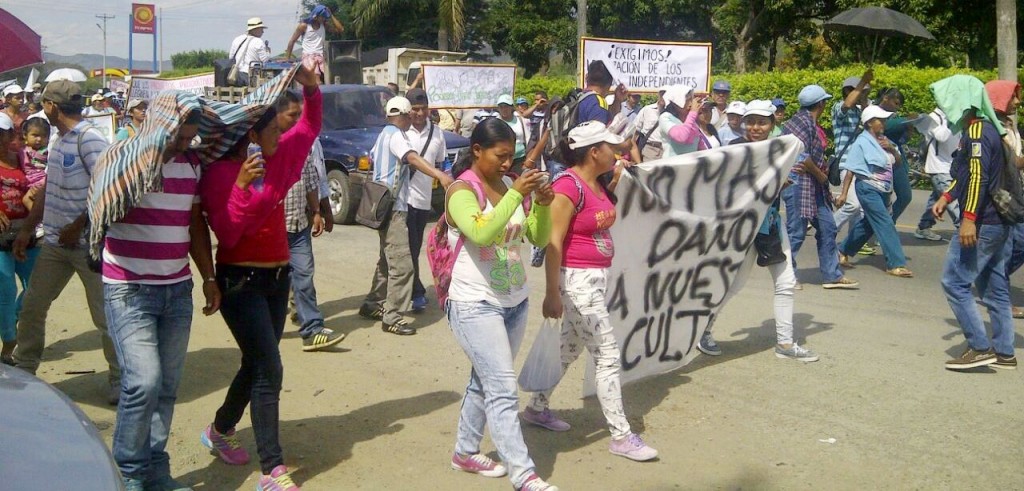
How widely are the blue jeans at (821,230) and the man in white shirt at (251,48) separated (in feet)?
23.3

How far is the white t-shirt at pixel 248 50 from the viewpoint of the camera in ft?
43.2

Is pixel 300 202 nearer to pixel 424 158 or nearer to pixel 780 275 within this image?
pixel 424 158

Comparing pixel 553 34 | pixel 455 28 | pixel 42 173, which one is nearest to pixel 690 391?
pixel 42 173

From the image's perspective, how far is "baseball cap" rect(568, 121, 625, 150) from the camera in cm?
492

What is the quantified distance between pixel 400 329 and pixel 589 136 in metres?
3.14

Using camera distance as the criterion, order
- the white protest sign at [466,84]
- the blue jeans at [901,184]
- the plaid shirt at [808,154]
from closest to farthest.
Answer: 1. the plaid shirt at [808,154]
2. the blue jeans at [901,184]
3. the white protest sign at [466,84]

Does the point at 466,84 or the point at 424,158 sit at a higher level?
the point at 466,84

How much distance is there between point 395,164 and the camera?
25.9 ft

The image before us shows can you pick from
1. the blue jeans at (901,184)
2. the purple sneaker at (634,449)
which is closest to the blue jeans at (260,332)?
the purple sneaker at (634,449)

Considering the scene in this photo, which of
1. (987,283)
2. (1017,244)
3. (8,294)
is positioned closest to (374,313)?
(8,294)

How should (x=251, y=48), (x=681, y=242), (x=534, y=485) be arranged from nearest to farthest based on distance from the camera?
1. (x=534, y=485)
2. (x=681, y=242)
3. (x=251, y=48)

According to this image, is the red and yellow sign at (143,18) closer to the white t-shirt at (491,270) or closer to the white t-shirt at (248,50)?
the white t-shirt at (248,50)

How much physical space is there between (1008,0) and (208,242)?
18333mm

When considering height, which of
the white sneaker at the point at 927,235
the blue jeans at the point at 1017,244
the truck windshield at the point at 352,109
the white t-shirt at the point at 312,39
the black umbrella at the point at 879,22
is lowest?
the white sneaker at the point at 927,235
